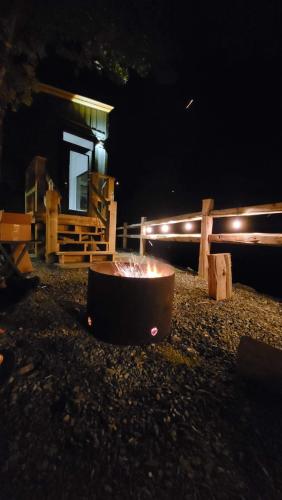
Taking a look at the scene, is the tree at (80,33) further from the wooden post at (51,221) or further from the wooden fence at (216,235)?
the wooden fence at (216,235)

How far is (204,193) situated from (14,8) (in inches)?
437

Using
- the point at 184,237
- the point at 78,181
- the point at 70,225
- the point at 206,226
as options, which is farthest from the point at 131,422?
the point at 78,181

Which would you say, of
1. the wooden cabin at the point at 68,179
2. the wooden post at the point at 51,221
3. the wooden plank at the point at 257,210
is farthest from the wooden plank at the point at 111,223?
the wooden plank at the point at 257,210

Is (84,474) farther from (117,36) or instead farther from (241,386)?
(117,36)

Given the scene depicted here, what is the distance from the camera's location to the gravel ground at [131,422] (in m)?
0.89

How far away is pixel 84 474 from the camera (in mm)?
907

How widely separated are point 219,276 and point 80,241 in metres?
3.70

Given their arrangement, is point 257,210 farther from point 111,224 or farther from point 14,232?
point 14,232

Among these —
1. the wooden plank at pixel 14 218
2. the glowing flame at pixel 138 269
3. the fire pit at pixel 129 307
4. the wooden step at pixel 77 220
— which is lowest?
the fire pit at pixel 129 307

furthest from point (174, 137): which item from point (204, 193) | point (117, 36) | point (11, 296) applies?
point (11, 296)

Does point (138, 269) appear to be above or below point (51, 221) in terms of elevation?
below

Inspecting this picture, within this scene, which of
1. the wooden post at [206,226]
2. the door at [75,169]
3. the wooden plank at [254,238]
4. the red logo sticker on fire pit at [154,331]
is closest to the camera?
the red logo sticker on fire pit at [154,331]

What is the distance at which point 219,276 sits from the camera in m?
3.42

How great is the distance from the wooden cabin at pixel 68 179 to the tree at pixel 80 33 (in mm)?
2840
